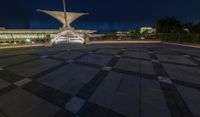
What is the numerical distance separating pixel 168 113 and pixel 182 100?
2.19 ft

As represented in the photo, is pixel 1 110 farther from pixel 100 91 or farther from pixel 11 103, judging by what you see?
pixel 100 91

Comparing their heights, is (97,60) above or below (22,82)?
above

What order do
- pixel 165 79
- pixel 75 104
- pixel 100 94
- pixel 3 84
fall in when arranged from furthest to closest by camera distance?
pixel 165 79
pixel 3 84
pixel 100 94
pixel 75 104

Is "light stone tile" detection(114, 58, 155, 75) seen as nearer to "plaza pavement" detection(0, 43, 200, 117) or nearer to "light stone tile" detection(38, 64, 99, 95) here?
"plaza pavement" detection(0, 43, 200, 117)

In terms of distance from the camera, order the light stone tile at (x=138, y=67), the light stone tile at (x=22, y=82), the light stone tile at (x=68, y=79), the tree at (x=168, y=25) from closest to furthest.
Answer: the light stone tile at (x=68, y=79) → the light stone tile at (x=22, y=82) → the light stone tile at (x=138, y=67) → the tree at (x=168, y=25)

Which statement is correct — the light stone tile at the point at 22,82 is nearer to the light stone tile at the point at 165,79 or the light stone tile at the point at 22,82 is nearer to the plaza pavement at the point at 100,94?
the plaza pavement at the point at 100,94

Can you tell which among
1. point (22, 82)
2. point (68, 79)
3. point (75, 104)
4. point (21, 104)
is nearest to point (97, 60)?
point (68, 79)

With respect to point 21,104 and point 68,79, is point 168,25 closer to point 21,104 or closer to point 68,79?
point 68,79

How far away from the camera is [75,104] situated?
2.34 meters

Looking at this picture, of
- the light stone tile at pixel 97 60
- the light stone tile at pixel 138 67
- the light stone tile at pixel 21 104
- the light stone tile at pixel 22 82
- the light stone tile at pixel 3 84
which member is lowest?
the light stone tile at pixel 21 104

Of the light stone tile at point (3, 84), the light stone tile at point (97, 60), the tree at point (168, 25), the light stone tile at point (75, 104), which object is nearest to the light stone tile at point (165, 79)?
the light stone tile at point (97, 60)

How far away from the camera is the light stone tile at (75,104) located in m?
2.19

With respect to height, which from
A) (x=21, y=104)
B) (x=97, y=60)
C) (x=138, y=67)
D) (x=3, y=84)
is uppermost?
(x=97, y=60)

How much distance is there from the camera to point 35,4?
37.4m
